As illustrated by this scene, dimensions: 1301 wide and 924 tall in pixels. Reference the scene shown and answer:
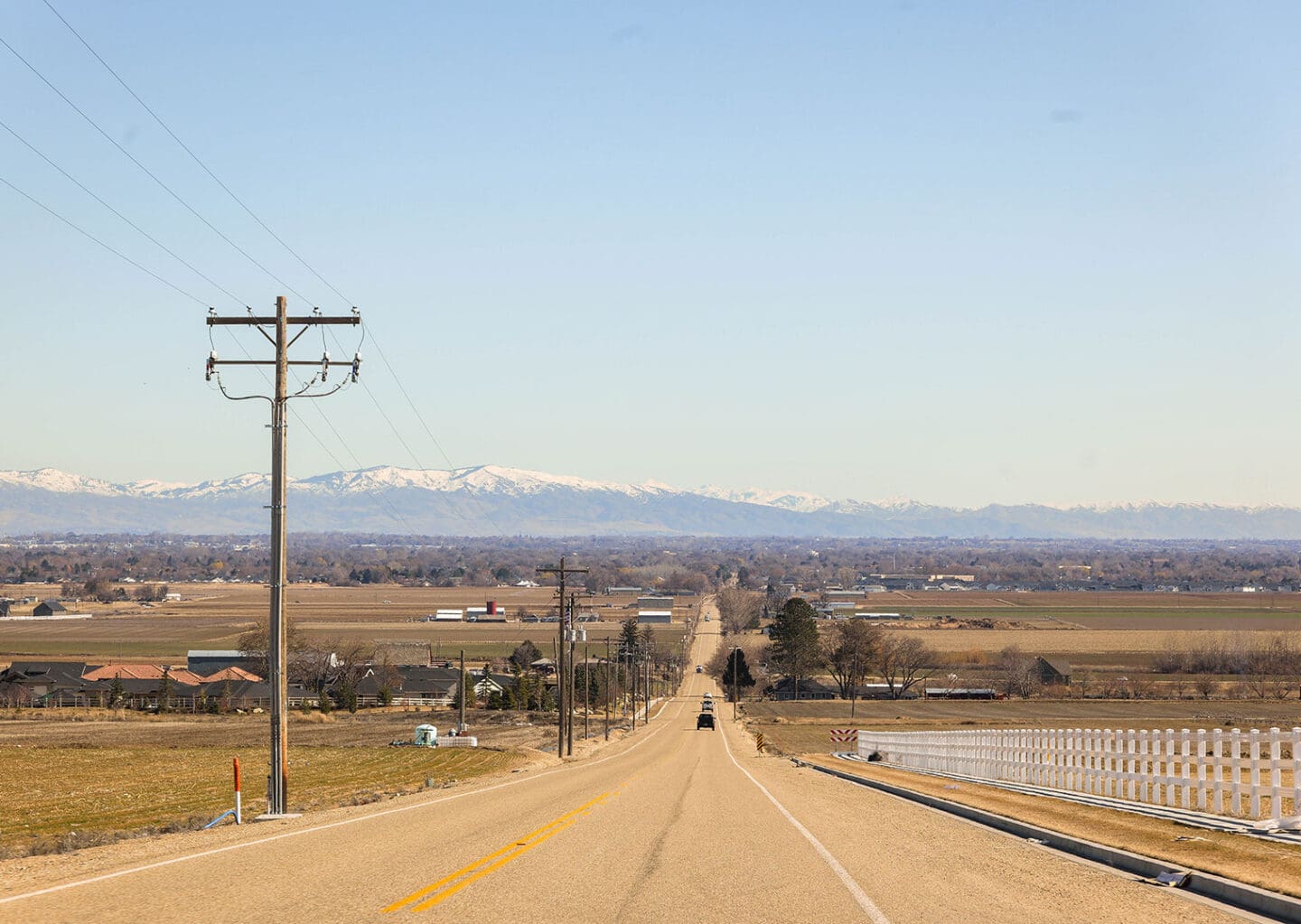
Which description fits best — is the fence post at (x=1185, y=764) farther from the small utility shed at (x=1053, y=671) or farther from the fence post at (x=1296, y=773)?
the small utility shed at (x=1053, y=671)

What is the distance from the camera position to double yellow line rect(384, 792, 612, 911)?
42.0ft

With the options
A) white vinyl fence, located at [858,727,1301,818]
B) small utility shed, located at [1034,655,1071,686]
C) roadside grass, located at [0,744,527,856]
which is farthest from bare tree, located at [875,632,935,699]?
white vinyl fence, located at [858,727,1301,818]

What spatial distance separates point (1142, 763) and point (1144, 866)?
834 cm

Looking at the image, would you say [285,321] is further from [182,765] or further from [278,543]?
[182,765]

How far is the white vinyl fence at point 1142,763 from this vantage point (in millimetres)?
18844

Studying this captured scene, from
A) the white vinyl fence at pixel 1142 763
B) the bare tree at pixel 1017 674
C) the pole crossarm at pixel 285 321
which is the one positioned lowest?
the bare tree at pixel 1017 674

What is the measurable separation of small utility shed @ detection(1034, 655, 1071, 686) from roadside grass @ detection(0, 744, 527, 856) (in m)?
79.5

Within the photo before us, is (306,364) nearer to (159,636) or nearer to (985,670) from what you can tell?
(985,670)

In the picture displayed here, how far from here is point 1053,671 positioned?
453 ft

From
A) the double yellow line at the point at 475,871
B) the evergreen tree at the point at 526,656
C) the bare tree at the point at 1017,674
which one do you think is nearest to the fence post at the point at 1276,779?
the double yellow line at the point at 475,871

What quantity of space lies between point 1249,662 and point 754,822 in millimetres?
129104

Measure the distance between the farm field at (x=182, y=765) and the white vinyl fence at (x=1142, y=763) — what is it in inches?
630

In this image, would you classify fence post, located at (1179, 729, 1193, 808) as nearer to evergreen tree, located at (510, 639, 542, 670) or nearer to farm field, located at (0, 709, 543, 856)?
farm field, located at (0, 709, 543, 856)

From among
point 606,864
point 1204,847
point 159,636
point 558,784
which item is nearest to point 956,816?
point 1204,847
